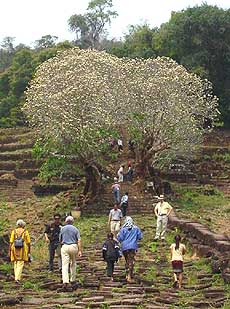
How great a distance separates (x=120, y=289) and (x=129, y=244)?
129cm

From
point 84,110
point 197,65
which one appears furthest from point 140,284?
point 197,65

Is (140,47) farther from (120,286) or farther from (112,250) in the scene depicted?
(120,286)

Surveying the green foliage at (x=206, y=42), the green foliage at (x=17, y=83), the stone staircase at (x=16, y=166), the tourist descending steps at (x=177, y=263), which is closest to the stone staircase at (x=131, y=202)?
the stone staircase at (x=16, y=166)

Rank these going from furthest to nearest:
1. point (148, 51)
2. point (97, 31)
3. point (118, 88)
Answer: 1. point (97, 31)
2. point (148, 51)
3. point (118, 88)

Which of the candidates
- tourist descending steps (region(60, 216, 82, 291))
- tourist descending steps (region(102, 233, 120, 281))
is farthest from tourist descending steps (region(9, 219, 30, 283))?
tourist descending steps (region(102, 233, 120, 281))

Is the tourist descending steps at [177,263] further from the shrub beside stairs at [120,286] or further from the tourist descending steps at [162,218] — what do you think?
the tourist descending steps at [162,218]

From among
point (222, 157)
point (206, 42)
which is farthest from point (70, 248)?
point (206, 42)

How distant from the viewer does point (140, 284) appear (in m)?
13.2

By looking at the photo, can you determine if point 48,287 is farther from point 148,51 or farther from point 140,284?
point 148,51

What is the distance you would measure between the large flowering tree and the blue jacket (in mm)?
12703

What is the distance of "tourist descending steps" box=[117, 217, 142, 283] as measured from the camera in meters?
13.5

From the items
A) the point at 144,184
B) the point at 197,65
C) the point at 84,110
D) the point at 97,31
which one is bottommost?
the point at 144,184

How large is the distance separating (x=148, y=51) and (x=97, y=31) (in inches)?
1037

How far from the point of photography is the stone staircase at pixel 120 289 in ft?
37.0
